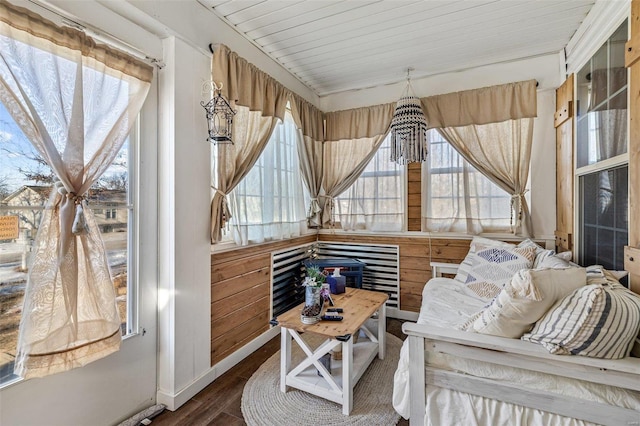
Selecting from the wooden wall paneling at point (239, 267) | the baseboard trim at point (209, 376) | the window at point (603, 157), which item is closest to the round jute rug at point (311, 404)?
the baseboard trim at point (209, 376)

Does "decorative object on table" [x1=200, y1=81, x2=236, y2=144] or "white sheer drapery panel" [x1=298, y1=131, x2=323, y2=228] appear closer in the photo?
"decorative object on table" [x1=200, y1=81, x2=236, y2=144]

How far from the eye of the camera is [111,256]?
1.63m

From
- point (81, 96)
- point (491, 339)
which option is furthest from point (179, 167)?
point (491, 339)

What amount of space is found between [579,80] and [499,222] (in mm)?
1266

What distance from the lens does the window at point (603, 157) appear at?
5.42 ft

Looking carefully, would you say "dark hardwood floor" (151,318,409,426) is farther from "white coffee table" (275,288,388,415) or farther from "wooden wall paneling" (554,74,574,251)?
"wooden wall paneling" (554,74,574,251)

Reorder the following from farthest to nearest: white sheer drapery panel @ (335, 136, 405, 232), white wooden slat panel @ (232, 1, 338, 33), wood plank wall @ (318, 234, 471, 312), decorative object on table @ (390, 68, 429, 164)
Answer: white sheer drapery panel @ (335, 136, 405, 232) < wood plank wall @ (318, 234, 471, 312) < decorative object on table @ (390, 68, 429, 164) < white wooden slat panel @ (232, 1, 338, 33)

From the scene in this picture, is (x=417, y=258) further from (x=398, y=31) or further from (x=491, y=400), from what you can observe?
(x=398, y=31)

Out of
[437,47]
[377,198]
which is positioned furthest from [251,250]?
[437,47]

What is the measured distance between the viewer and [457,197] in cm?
296

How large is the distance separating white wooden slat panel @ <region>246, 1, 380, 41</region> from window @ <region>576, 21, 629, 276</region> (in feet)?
5.21

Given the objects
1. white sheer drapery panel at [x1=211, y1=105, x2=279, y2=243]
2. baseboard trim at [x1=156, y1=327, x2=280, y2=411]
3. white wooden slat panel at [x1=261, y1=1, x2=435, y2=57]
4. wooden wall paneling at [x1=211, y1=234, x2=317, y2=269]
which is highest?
white wooden slat panel at [x1=261, y1=1, x2=435, y2=57]

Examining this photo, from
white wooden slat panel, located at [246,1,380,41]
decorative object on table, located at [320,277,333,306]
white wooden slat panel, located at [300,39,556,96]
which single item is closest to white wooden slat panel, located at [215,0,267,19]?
white wooden slat panel, located at [246,1,380,41]

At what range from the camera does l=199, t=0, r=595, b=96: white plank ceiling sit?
6.66ft
